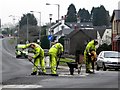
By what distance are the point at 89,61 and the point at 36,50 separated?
3090 mm

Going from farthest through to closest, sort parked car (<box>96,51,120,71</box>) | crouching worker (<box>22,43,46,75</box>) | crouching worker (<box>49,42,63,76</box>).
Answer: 1. parked car (<box>96,51,120,71</box>)
2. crouching worker (<box>22,43,46,75</box>)
3. crouching worker (<box>49,42,63,76</box>)

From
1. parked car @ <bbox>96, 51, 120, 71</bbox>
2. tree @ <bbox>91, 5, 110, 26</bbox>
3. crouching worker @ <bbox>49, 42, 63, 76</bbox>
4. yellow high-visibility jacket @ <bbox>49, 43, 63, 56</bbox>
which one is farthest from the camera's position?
tree @ <bbox>91, 5, 110, 26</bbox>

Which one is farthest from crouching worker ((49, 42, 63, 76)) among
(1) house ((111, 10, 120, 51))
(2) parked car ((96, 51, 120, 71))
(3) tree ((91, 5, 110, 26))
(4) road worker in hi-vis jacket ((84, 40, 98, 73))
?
(3) tree ((91, 5, 110, 26))

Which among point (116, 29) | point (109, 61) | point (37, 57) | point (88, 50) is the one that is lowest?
point (109, 61)

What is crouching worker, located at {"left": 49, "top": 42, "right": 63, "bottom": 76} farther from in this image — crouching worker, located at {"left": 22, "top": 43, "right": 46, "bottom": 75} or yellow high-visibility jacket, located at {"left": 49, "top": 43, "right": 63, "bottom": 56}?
crouching worker, located at {"left": 22, "top": 43, "right": 46, "bottom": 75}

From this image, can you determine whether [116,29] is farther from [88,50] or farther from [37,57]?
[37,57]

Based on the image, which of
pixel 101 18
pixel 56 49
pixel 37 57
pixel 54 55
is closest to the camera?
pixel 54 55

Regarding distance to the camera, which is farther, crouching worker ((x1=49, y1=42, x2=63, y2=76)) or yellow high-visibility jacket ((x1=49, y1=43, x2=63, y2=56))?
yellow high-visibility jacket ((x1=49, y1=43, x2=63, y2=56))

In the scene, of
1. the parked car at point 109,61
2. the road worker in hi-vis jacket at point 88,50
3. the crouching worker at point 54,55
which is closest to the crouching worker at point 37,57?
the crouching worker at point 54,55

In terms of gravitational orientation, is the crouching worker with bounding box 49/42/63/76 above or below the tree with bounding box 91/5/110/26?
below

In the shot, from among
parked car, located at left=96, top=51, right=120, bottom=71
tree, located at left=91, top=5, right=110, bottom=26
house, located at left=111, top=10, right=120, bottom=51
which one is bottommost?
parked car, located at left=96, top=51, right=120, bottom=71

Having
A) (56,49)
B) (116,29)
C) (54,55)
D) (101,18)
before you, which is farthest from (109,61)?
(101,18)

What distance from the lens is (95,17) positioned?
178 meters

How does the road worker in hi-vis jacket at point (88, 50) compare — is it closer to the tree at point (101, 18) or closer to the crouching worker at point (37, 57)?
the crouching worker at point (37, 57)
